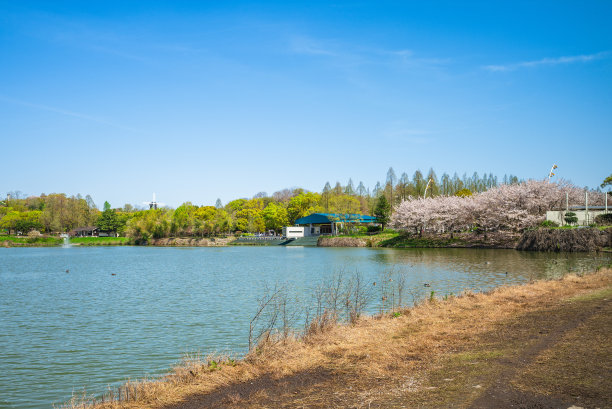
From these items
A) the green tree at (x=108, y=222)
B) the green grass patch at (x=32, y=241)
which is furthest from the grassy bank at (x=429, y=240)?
the green tree at (x=108, y=222)

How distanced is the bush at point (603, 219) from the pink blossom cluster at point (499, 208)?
222 inches

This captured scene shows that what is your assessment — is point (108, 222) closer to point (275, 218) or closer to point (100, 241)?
point (100, 241)

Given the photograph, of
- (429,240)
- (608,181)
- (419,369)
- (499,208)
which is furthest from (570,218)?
(419,369)

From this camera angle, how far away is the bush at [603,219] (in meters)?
49.0

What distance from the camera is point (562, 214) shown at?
52.8 metres

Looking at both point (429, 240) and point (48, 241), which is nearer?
point (429, 240)

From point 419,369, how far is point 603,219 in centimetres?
5350

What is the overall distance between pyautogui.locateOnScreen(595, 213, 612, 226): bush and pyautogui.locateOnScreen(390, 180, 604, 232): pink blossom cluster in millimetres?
5640

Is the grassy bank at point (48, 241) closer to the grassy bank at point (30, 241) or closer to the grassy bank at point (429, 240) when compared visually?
the grassy bank at point (30, 241)

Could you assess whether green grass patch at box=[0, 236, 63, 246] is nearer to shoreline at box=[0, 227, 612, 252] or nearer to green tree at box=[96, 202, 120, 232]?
shoreline at box=[0, 227, 612, 252]

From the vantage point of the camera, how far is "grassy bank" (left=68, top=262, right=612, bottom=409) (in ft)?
20.2

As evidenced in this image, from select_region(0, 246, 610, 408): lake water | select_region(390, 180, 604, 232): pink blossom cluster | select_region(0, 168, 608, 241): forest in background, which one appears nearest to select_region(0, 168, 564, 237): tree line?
select_region(0, 168, 608, 241): forest in background

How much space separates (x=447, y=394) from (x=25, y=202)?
197 meters

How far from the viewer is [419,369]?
7.54 m
